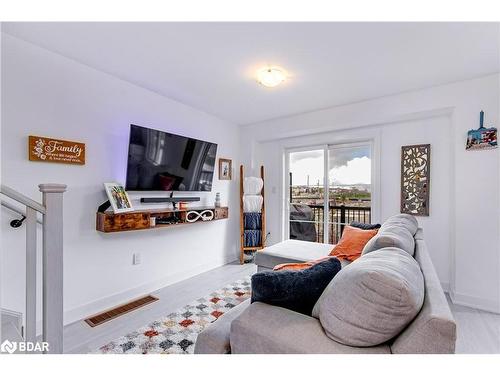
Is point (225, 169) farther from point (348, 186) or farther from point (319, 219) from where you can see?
point (348, 186)

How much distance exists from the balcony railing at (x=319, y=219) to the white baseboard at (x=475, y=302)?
3.94ft

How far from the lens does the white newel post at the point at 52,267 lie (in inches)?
51.0


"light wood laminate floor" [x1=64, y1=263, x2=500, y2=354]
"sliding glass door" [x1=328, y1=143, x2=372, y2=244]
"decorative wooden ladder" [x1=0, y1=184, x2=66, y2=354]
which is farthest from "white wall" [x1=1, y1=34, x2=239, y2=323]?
"sliding glass door" [x1=328, y1=143, x2=372, y2=244]

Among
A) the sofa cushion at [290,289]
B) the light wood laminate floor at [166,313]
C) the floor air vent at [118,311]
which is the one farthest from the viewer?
the floor air vent at [118,311]

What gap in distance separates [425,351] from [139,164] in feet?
8.65

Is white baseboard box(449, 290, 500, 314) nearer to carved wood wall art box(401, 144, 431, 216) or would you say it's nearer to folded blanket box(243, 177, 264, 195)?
carved wood wall art box(401, 144, 431, 216)

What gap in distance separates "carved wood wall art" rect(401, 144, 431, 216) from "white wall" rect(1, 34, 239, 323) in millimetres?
2797

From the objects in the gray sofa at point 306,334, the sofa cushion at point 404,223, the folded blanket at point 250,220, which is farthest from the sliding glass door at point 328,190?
the gray sofa at point 306,334

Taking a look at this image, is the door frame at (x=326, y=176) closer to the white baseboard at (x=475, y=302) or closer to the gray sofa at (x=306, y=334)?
the white baseboard at (x=475, y=302)

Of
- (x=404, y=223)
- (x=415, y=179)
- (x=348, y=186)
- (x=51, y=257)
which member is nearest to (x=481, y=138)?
(x=415, y=179)

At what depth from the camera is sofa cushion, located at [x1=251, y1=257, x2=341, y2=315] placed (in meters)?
1.08
